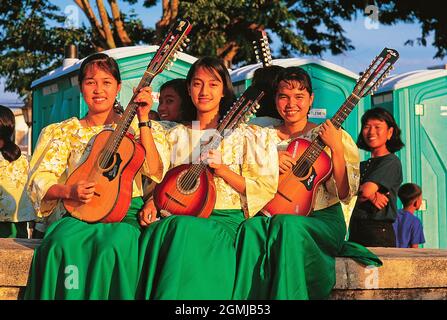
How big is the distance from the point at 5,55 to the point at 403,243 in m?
10.9

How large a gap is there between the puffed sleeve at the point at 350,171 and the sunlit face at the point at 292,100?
26 cm

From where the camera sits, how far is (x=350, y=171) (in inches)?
167

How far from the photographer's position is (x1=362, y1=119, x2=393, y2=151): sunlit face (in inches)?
200

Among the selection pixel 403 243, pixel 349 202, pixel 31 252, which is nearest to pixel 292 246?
pixel 349 202

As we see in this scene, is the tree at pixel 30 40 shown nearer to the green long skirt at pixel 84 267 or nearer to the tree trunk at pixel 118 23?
the tree trunk at pixel 118 23

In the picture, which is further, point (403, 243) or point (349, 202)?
point (403, 243)

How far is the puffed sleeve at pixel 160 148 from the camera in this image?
13.3 feet

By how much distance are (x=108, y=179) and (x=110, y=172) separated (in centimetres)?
4

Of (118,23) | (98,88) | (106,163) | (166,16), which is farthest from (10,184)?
(118,23)

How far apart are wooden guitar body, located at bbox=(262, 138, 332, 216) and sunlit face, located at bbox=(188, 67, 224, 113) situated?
0.51m

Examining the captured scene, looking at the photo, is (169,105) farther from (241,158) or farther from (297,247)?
(297,247)

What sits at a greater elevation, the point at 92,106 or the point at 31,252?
the point at 92,106

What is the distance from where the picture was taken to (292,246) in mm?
3648

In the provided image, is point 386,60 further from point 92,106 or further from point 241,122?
point 92,106
